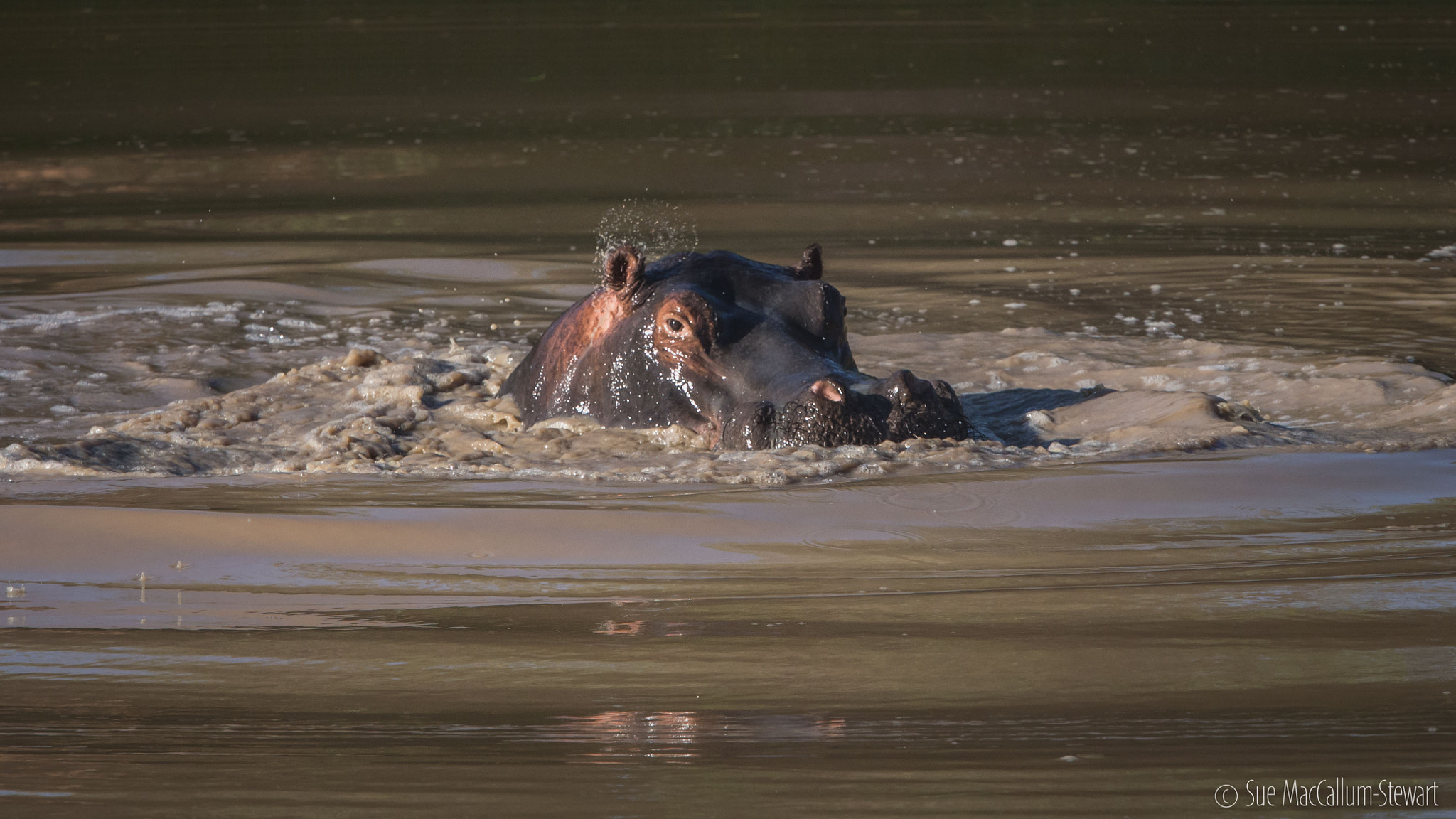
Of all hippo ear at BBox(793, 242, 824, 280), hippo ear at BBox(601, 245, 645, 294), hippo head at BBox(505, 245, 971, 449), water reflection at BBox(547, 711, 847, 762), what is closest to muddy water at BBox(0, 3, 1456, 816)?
water reflection at BBox(547, 711, 847, 762)

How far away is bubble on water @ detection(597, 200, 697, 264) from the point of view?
11.0 m

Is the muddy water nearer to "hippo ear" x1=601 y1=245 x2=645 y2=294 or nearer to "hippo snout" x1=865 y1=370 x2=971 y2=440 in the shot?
"hippo snout" x1=865 y1=370 x2=971 y2=440

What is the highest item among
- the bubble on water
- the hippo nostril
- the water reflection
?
the bubble on water

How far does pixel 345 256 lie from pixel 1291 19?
18.0 m

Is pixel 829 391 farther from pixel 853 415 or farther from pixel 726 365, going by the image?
pixel 726 365

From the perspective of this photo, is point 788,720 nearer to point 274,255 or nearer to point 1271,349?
point 1271,349

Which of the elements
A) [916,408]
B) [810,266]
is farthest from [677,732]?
[810,266]

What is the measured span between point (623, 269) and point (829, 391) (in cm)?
125

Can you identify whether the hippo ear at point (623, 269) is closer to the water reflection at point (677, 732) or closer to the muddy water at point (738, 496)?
the muddy water at point (738, 496)

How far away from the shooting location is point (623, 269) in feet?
21.1

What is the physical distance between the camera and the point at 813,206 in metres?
12.4

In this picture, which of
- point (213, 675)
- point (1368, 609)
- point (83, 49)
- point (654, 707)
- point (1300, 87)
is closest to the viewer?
point (654, 707)

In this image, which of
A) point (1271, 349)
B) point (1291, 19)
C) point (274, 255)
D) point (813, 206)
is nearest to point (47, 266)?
point (274, 255)

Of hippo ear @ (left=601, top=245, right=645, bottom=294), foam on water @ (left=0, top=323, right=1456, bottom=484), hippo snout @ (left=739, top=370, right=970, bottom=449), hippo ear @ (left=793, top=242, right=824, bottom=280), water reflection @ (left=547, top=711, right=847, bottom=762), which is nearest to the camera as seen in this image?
water reflection @ (left=547, top=711, right=847, bottom=762)
